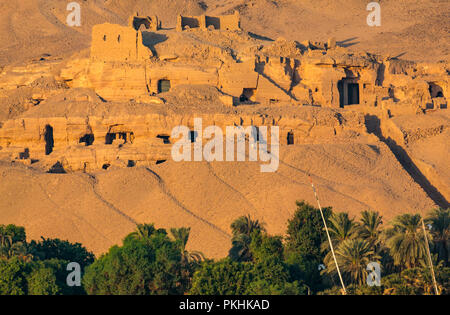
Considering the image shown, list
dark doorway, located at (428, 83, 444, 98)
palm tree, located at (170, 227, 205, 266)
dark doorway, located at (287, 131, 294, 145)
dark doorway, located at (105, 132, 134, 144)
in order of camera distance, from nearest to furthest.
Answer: palm tree, located at (170, 227, 205, 266) < dark doorway, located at (105, 132, 134, 144) < dark doorway, located at (287, 131, 294, 145) < dark doorway, located at (428, 83, 444, 98)

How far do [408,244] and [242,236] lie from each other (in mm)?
5812

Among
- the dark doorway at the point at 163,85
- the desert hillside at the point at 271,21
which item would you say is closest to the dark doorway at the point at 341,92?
the dark doorway at the point at 163,85

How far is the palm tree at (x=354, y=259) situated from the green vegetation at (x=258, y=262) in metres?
0.03

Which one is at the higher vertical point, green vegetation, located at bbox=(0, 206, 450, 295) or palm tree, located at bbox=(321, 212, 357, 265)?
palm tree, located at bbox=(321, 212, 357, 265)

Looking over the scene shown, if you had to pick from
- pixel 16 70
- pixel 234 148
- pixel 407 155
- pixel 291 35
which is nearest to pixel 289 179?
pixel 234 148

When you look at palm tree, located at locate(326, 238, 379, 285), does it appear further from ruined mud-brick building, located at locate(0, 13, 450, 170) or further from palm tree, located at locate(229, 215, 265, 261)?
ruined mud-brick building, located at locate(0, 13, 450, 170)

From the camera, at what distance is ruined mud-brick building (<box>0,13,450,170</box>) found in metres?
42.5

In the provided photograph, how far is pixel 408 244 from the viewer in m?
27.7

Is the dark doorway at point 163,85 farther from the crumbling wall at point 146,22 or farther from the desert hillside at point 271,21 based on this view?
the desert hillside at point 271,21

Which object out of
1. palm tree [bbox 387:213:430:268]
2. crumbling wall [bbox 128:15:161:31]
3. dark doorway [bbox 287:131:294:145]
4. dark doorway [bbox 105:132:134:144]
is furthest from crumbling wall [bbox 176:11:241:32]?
Answer: palm tree [bbox 387:213:430:268]

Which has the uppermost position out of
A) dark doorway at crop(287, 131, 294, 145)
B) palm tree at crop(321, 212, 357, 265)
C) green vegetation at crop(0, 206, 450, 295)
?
dark doorway at crop(287, 131, 294, 145)

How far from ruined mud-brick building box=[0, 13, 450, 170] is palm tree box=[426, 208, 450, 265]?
13562 millimetres

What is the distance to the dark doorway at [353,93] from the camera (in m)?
50.0

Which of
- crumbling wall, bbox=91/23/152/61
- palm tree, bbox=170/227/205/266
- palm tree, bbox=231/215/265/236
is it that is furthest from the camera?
crumbling wall, bbox=91/23/152/61
